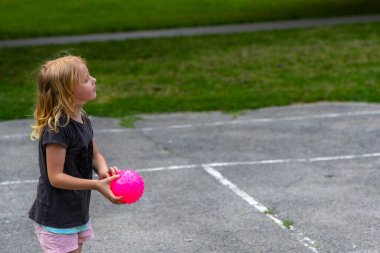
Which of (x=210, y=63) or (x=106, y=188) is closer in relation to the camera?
(x=106, y=188)

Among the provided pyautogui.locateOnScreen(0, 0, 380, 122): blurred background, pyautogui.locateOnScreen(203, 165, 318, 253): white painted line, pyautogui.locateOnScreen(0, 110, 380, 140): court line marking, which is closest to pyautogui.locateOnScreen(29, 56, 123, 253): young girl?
pyautogui.locateOnScreen(203, 165, 318, 253): white painted line

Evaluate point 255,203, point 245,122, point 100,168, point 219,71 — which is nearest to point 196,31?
point 219,71

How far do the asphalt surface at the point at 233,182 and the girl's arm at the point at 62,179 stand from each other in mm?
2183

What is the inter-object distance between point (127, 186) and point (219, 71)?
41.1 feet

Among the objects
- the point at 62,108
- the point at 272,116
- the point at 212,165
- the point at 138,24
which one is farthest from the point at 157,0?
the point at 62,108

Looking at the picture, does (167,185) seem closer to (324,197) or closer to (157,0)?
(324,197)

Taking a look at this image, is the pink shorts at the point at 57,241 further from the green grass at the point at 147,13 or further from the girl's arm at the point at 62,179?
the green grass at the point at 147,13

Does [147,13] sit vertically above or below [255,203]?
below

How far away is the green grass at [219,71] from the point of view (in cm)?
1418

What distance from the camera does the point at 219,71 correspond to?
57.0 feet

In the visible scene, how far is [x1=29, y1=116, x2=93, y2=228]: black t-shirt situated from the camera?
5.02 m

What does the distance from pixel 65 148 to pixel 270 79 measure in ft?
37.9

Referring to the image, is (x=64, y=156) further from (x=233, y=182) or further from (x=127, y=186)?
(x=233, y=182)

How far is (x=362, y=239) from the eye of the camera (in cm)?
700
